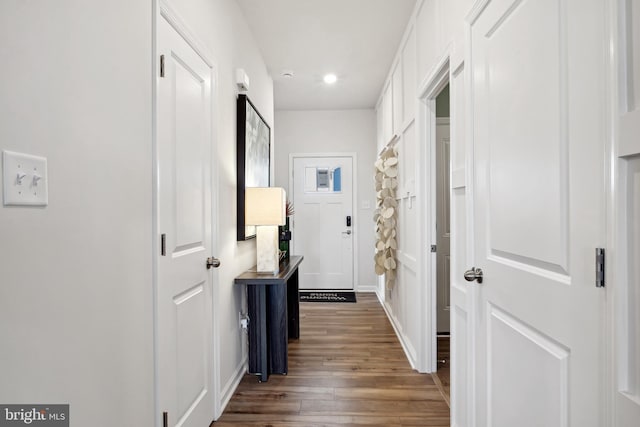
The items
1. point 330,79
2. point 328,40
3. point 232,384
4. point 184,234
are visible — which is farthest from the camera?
point 330,79

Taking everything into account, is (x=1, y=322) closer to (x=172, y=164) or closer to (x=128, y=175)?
(x=128, y=175)

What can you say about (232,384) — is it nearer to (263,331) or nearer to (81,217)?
(263,331)

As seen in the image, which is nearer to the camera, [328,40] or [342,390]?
[342,390]

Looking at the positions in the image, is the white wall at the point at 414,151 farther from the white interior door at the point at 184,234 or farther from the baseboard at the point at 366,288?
the baseboard at the point at 366,288

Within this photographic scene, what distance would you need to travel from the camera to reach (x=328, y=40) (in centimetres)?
334

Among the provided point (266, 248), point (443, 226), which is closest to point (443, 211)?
point (443, 226)

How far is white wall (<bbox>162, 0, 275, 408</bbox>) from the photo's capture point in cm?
221

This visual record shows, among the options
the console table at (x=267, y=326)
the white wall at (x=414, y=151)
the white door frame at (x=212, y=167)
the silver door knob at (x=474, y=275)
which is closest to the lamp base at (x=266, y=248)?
the console table at (x=267, y=326)

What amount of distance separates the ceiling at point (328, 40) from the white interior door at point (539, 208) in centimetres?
161

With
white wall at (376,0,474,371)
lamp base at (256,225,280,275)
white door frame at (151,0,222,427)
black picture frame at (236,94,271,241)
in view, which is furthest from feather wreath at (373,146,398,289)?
white door frame at (151,0,222,427)

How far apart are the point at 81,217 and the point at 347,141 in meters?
4.78

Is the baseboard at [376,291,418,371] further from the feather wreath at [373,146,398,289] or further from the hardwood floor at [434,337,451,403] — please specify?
the feather wreath at [373,146,398,289]

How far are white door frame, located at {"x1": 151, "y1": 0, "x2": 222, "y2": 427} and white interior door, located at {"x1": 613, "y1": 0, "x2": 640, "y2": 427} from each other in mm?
1429

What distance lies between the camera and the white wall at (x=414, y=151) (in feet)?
6.90
